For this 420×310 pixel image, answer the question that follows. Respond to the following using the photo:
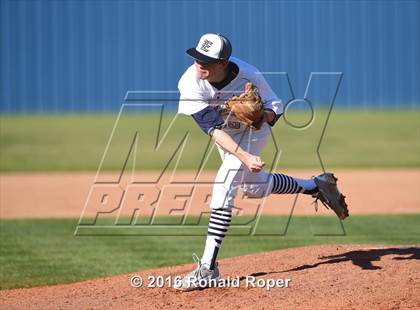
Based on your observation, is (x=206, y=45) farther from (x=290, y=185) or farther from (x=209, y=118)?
(x=290, y=185)

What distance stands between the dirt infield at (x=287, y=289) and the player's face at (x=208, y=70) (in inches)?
57.8

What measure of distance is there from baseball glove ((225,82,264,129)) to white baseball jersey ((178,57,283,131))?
0.15 meters

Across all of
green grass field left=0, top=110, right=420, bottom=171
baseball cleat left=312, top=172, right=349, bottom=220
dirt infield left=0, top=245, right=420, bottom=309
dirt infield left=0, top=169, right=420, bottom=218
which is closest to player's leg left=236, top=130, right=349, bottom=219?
baseball cleat left=312, top=172, right=349, bottom=220

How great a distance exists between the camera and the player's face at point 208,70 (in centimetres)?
584

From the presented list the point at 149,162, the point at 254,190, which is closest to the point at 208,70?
the point at 254,190

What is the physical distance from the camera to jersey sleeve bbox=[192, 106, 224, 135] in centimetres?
588

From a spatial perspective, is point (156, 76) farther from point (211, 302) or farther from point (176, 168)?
point (211, 302)

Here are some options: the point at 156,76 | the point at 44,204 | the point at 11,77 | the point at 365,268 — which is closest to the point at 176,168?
the point at 44,204

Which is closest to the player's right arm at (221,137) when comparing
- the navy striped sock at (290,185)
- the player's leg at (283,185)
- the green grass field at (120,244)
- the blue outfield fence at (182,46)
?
the player's leg at (283,185)

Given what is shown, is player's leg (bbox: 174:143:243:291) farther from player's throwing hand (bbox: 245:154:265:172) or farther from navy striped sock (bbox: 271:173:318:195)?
navy striped sock (bbox: 271:173:318:195)

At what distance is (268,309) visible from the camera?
17.1 ft

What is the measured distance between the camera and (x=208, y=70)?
5.87m

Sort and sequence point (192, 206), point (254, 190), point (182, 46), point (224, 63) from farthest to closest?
point (182, 46)
point (192, 206)
point (254, 190)
point (224, 63)

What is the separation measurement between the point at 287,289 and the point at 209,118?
4.30ft
